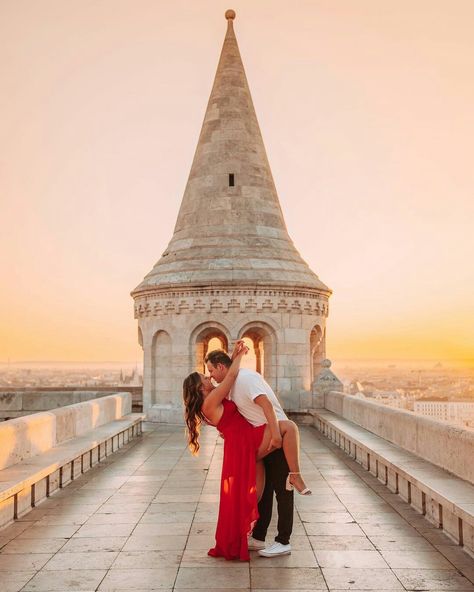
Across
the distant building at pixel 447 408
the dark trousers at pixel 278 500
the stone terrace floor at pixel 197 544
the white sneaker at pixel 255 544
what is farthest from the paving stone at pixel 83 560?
the distant building at pixel 447 408

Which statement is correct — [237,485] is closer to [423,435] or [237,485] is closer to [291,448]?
[291,448]

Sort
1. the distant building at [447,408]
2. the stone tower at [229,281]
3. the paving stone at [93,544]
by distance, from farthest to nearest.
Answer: the stone tower at [229,281]
the distant building at [447,408]
the paving stone at [93,544]

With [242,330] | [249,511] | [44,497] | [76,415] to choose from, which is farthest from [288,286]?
[249,511]

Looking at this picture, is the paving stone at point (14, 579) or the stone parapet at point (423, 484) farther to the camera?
the stone parapet at point (423, 484)

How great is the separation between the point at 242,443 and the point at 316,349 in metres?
14.1

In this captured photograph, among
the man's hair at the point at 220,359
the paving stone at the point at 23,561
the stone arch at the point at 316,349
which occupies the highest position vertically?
the stone arch at the point at 316,349

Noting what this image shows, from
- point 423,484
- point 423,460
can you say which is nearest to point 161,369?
point 423,460

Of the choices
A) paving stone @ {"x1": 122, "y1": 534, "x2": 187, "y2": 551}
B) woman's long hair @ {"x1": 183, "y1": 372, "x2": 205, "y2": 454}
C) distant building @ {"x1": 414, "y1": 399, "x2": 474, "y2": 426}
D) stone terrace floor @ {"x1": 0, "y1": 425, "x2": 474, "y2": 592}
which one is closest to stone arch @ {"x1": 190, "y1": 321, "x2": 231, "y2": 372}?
distant building @ {"x1": 414, "y1": 399, "x2": 474, "y2": 426}

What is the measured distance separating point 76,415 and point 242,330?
7177 millimetres

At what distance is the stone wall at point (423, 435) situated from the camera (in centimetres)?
716

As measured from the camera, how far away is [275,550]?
590cm

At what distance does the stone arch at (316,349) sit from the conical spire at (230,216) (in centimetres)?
111

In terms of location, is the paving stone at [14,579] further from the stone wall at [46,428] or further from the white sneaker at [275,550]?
the stone wall at [46,428]

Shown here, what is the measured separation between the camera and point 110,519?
732cm
